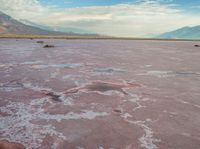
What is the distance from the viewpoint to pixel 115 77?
22.3 metres

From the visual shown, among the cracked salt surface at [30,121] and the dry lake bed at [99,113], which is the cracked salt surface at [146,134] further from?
the cracked salt surface at [30,121]

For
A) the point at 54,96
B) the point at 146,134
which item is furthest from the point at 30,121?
the point at 146,134

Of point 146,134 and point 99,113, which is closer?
point 146,134

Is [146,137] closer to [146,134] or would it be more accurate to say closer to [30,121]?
[146,134]

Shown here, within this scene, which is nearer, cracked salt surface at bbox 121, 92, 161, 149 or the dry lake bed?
cracked salt surface at bbox 121, 92, 161, 149

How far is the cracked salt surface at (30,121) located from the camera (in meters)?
9.72

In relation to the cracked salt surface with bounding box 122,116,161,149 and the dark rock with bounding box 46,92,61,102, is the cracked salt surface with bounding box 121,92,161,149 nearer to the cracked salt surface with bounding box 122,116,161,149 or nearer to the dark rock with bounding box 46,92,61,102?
the cracked salt surface with bounding box 122,116,161,149

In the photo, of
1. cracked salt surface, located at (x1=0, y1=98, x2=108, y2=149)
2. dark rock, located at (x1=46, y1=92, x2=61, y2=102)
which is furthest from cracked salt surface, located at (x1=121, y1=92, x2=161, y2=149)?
dark rock, located at (x1=46, y1=92, x2=61, y2=102)

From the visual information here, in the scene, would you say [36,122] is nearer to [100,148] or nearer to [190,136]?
[100,148]

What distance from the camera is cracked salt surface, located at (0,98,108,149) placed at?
9.72 meters

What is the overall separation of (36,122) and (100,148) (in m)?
3.80

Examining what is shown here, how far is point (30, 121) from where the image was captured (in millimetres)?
11477

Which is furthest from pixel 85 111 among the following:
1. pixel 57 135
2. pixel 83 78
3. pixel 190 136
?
pixel 83 78

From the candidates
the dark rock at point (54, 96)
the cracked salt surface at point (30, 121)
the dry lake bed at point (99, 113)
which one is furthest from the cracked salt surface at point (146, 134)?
the dark rock at point (54, 96)
